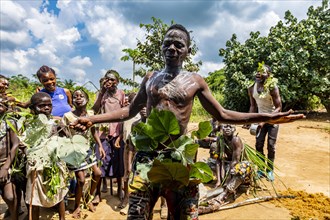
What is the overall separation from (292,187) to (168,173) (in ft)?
12.9

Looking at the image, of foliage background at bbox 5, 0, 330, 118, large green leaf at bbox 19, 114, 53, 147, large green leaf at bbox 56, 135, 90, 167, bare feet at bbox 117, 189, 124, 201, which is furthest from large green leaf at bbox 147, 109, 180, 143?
foliage background at bbox 5, 0, 330, 118

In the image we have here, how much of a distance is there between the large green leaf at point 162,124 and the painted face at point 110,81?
2696 millimetres

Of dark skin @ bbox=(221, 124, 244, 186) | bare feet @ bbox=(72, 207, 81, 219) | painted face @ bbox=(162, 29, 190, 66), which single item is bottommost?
bare feet @ bbox=(72, 207, 81, 219)

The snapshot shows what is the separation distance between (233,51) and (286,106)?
3.38 meters

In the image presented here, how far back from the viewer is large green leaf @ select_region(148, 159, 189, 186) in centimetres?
148

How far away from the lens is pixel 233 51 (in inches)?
515

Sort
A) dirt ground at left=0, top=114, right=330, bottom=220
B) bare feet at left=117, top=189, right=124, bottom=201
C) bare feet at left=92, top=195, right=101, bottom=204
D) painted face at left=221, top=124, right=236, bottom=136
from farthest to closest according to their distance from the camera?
1. painted face at left=221, top=124, right=236, bottom=136
2. bare feet at left=117, top=189, right=124, bottom=201
3. bare feet at left=92, top=195, right=101, bottom=204
4. dirt ground at left=0, top=114, right=330, bottom=220

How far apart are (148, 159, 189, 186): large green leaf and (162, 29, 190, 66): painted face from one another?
725 millimetres

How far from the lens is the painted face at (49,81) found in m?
3.50

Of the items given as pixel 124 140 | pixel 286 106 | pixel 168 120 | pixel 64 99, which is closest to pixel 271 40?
pixel 286 106

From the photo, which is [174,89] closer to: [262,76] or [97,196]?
[97,196]

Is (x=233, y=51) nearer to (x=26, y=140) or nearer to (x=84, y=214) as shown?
(x=84, y=214)

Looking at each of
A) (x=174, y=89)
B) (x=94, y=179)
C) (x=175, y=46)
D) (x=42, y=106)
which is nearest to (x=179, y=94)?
(x=174, y=89)

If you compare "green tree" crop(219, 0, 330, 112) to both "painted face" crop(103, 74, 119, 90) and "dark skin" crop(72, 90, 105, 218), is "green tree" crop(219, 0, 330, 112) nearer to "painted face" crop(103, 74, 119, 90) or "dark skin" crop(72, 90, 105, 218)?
"painted face" crop(103, 74, 119, 90)
